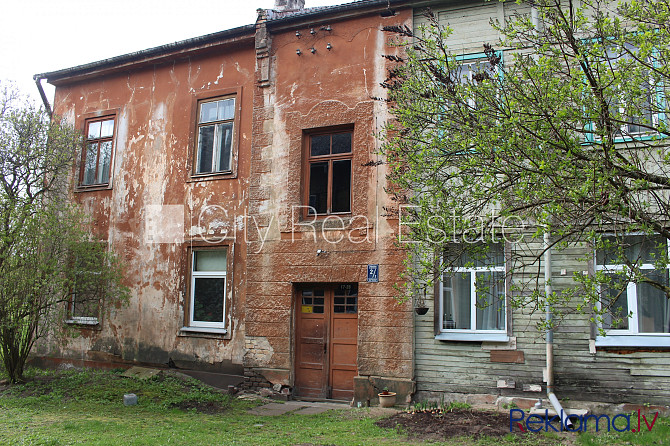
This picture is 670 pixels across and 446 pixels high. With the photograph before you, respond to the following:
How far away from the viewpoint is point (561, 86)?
5496 mm

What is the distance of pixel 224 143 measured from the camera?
11922 millimetres

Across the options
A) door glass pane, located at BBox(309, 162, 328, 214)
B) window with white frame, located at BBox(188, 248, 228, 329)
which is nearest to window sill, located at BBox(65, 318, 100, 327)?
window with white frame, located at BBox(188, 248, 228, 329)

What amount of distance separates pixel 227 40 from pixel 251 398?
737 cm

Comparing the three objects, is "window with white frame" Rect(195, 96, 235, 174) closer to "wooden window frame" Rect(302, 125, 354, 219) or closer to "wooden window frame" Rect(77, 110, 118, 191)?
"wooden window frame" Rect(302, 125, 354, 219)

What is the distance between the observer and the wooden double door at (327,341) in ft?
32.9

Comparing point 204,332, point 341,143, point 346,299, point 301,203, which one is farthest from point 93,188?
point 346,299

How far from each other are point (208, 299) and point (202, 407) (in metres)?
2.65

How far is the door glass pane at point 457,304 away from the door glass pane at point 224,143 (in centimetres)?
540

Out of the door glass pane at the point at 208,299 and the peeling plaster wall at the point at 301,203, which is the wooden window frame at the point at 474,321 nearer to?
the peeling plaster wall at the point at 301,203

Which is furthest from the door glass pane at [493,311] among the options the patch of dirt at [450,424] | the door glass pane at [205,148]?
the door glass pane at [205,148]

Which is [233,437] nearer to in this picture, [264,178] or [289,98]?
[264,178]

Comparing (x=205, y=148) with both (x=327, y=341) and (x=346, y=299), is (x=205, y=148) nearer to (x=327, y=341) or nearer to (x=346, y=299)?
(x=346, y=299)

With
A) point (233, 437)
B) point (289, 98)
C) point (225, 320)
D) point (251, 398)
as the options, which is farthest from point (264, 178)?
point (233, 437)

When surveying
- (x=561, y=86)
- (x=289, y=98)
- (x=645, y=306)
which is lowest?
(x=645, y=306)
